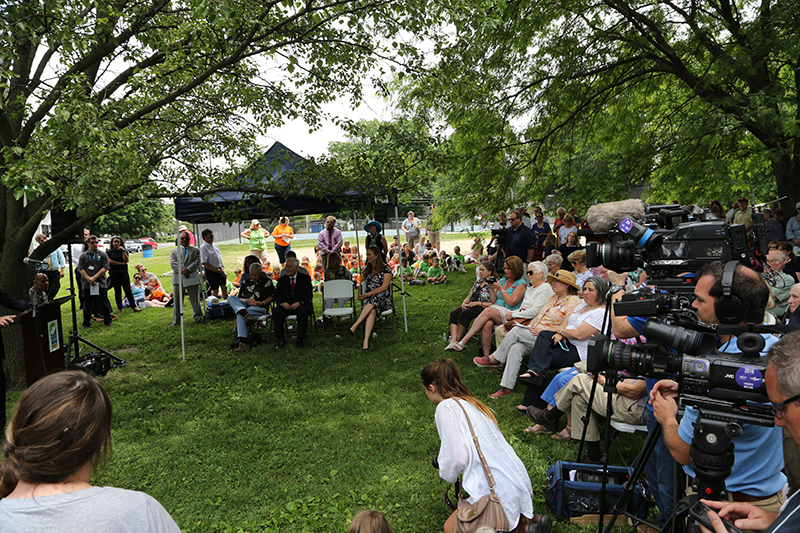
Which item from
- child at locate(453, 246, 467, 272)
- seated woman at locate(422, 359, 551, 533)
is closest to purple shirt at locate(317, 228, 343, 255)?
child at locate(453, 246, 467, 272)

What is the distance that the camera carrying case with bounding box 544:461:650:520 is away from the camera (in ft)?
10.1

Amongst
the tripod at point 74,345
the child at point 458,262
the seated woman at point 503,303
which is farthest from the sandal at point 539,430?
the child at point 458,262

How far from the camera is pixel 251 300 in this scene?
8430 millimetres

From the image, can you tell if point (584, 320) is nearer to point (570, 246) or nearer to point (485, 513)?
point (485, 513)

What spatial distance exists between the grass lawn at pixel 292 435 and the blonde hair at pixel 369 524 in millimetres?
1184

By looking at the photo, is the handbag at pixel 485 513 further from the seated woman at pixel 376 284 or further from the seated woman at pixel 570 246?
the seated woman at pixel 570 246

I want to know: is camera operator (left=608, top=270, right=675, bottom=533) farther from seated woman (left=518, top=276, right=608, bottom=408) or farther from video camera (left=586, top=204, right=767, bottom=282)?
seated woman (left=518, top=276, right=608, bottom=408)

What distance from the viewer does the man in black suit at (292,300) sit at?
798 centimetres

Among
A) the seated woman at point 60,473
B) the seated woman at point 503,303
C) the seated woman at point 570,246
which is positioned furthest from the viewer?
the seated woman at point 570,246

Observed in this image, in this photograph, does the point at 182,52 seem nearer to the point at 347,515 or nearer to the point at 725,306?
the point at 347,515

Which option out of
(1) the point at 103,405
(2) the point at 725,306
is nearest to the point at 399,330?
(2) the point at 725,306

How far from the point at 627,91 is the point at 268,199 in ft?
24.1

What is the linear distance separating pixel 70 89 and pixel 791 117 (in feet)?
29.3

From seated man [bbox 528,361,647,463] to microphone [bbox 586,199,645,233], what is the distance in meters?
1.20
